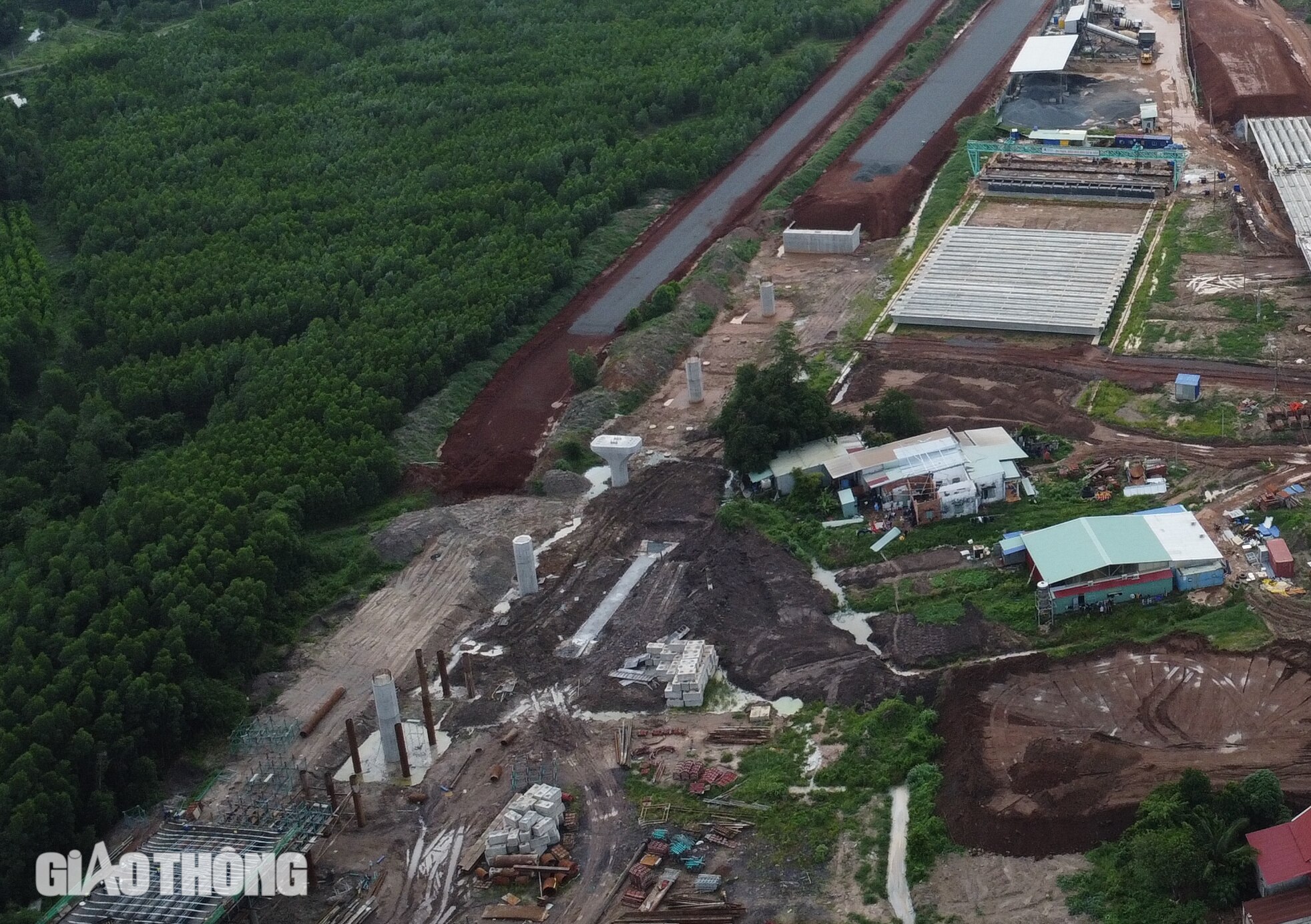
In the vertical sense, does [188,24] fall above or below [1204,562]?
above

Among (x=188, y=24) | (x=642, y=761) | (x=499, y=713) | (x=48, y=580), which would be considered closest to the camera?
(x=642, y=761)

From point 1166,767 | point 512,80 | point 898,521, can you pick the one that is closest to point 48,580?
point 898,521

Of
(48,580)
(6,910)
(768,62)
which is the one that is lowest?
(6,910)

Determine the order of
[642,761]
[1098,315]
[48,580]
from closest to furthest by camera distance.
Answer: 1. [642,761]
2. [48,580]
3. [1098,315]

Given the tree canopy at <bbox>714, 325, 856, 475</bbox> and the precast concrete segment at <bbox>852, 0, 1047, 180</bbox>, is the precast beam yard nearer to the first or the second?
the precast concrete segment at <bbox>852, 0, 1047, 180</bbox>

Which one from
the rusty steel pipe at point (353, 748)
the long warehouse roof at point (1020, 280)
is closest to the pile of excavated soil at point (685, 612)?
the rusty steel pipe at point (353, 748)

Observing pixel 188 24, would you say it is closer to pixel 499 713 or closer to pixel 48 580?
pixel 48 580

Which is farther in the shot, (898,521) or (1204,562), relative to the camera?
(898,521)

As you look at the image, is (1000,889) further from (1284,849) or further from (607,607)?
(607,607)
